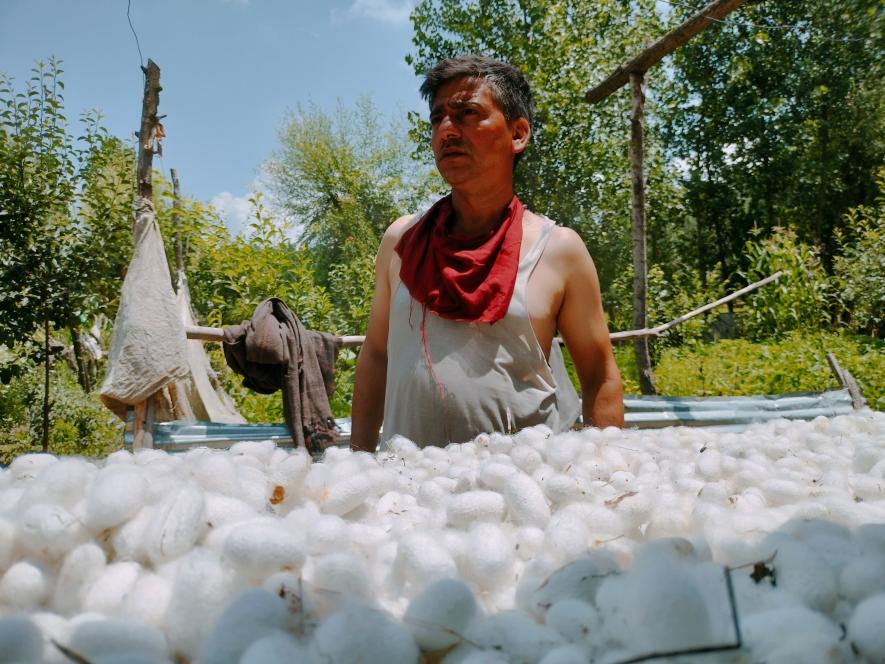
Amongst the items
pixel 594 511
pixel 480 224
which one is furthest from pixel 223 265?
pixel 594 511

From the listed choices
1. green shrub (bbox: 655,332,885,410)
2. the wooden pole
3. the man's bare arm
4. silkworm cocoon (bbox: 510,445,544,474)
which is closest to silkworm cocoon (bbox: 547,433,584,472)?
silkworm cocoon (bbox: 510,445,544,474)

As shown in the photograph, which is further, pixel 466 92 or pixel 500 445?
pixel 466 92

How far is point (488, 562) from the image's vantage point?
57 centimetres

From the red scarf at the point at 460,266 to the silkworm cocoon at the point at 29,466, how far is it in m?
1.06

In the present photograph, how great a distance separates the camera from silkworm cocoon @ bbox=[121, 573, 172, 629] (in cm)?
47

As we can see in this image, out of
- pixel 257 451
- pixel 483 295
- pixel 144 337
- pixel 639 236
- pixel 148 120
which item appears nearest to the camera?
pixel 257 451

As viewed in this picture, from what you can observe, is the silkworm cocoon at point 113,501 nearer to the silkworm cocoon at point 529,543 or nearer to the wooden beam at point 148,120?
the silkworm cocoon at point 529,543

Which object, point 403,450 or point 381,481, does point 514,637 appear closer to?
point 381,481

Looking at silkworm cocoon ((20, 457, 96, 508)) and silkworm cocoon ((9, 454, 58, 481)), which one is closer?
silkworm cocoon ((20, 457, 96, 508))

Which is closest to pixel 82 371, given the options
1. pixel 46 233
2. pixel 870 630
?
pixel 46 233

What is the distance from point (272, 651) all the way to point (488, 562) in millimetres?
239

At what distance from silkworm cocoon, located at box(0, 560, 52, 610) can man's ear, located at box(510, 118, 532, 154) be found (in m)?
1.71

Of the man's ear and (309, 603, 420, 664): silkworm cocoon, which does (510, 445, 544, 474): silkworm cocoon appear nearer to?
(309, 603, 420, 664): silkworm cocoon

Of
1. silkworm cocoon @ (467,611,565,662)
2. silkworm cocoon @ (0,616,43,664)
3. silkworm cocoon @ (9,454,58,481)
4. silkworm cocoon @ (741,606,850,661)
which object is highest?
silkworm cocoon @ (9,454,58,481)
